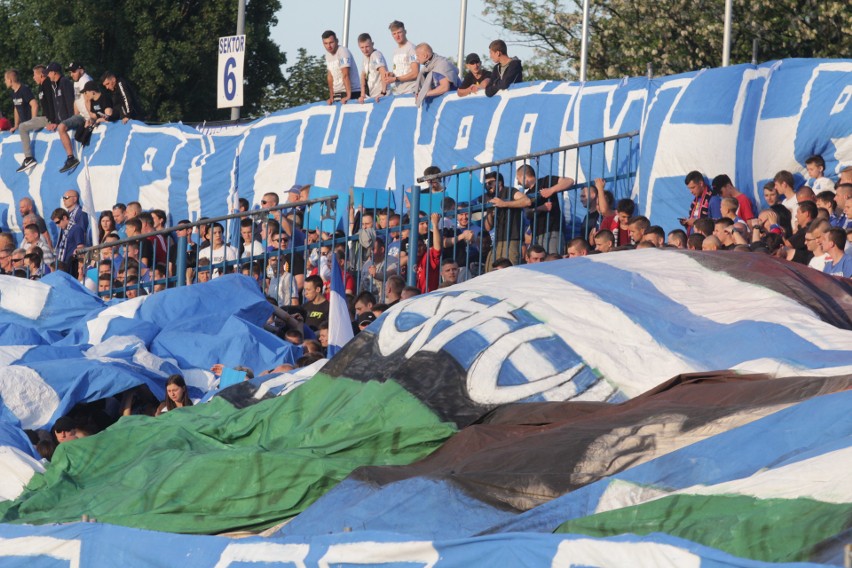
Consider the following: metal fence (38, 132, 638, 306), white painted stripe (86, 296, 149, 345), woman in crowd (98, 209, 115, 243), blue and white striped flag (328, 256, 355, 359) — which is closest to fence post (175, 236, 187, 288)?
metal fence (38, 132, 638, 306)

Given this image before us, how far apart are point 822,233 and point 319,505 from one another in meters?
4.36

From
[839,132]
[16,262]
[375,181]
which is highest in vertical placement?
[839,132]

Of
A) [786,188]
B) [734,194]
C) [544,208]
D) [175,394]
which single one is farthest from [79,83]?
[786,188]

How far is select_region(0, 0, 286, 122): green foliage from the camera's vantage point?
2903 cm

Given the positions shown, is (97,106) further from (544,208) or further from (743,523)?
(743,523)

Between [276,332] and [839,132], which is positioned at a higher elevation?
[839,132]

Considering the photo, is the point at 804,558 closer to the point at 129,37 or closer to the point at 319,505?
the point at 319,505

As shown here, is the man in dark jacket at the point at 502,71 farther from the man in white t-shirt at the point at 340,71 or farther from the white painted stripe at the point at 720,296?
the white painted stripe at the point at 720,296

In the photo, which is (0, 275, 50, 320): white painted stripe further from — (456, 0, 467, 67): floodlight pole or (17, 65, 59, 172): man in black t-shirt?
(456, 0, 467, 67): floodlight pole

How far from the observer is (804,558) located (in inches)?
193

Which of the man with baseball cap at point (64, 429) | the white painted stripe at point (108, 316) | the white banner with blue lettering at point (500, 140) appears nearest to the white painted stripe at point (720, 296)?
the white banner with blue lettering at point (500, 140)

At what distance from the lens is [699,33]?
79.6 feet

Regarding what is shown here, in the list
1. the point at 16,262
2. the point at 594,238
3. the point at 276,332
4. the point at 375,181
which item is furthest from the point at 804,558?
the point at 16,262

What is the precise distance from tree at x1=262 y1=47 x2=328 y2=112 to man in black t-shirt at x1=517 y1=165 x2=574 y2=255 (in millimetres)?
20461
